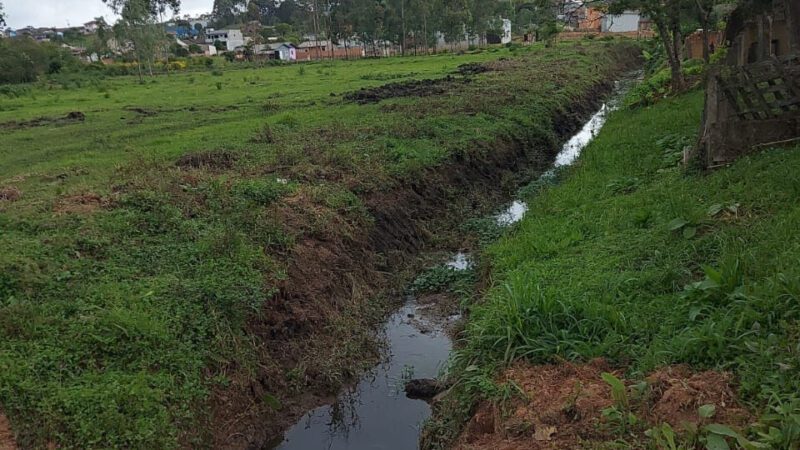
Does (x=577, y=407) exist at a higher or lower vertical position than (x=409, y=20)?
lower

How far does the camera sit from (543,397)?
5.09 meters

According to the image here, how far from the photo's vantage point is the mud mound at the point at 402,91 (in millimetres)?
22750

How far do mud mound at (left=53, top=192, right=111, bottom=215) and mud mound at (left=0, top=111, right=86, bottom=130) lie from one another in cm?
1345

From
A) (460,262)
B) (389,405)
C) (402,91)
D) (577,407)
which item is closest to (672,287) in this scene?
(577,407)

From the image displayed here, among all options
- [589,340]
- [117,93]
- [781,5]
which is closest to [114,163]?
[589,340]

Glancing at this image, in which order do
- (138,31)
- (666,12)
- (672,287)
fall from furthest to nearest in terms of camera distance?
(138,31) → (666,12) → (672,287)

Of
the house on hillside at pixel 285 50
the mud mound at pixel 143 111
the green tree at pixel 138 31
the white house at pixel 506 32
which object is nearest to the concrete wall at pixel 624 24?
the white house at pixel 506 32

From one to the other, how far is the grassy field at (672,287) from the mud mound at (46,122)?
60.5 ft

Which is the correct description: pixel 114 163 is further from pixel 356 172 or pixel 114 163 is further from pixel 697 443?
pixel 697 443

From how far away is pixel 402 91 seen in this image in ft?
80.1

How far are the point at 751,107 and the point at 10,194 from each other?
474 inches

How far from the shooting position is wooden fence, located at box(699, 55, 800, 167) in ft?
27.2

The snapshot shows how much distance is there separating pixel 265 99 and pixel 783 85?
20.9 metres

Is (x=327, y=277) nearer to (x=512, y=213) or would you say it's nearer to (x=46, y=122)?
(x=512, y=213)
